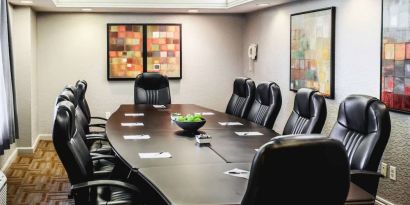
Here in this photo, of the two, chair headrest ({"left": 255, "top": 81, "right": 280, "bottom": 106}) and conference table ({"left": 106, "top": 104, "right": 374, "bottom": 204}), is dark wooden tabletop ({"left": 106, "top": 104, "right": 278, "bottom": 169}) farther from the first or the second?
chair headrest ({"left": 255, "top": 81, "right": 280, "bottom": 106})

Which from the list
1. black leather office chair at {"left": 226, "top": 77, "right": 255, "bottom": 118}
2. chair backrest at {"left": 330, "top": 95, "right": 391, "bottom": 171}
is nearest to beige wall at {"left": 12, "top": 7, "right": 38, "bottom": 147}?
black leather office chair at {"left": 226, "top": 77, "right": 255, "bottom": 118}

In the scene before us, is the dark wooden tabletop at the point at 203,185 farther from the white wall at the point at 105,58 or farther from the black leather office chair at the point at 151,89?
the white wall at the point at 105,58

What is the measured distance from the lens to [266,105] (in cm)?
517

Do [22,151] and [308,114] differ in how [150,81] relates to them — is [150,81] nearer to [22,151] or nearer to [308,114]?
[22,151]

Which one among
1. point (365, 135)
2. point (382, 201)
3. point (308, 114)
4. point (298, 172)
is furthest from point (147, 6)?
point (298, 172)

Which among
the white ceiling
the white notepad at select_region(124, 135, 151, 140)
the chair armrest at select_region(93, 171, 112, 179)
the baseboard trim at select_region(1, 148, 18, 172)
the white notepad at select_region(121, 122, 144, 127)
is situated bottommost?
the baseboard trim at select_region(1, 148, 18, 172)

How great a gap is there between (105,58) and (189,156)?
511cm

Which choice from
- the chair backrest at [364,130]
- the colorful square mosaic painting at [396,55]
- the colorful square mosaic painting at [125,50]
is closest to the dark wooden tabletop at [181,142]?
the chair backrest at [364,130]

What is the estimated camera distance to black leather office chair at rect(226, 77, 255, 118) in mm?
5680

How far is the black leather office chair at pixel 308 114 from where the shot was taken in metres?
3.98

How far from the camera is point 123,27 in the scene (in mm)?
8016

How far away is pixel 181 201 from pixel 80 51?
243 inches

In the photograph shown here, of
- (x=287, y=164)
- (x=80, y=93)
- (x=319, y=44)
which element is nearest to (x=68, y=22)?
(x=80, y=93)

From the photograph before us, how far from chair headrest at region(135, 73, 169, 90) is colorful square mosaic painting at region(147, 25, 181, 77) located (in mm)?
1218
